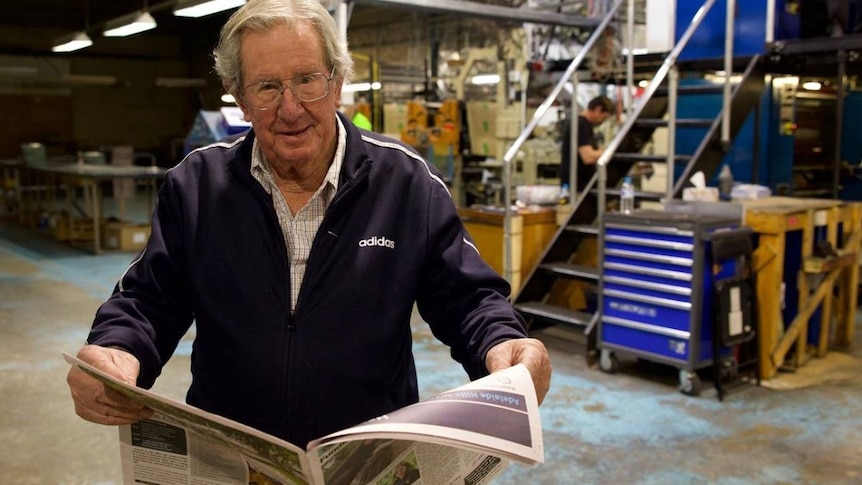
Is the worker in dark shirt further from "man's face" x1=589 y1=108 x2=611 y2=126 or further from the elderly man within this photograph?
the elderly man

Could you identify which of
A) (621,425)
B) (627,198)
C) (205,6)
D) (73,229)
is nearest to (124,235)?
(73,229)

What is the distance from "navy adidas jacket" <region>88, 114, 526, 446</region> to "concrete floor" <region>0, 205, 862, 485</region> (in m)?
1.98

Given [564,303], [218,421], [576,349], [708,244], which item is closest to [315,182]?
[218,421]

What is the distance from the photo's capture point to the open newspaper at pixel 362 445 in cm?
103

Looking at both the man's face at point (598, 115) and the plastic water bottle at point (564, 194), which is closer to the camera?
the plastic water bottle at point (564, 194)

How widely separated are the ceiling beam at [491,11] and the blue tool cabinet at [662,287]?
2418 millimetres

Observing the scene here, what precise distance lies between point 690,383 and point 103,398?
3598 millimetres

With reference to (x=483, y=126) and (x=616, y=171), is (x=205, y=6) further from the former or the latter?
(x=616, y=171)

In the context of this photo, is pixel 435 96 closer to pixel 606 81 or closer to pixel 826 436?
pixel 606 81

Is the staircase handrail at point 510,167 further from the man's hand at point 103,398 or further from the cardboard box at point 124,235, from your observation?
the cardboard box at point 124,235

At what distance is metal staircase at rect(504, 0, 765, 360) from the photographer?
5012 millimetres

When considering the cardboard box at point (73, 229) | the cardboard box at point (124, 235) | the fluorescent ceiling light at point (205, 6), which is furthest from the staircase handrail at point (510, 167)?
the cardboard box at point (73, 229)

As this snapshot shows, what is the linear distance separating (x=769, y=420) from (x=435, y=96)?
27.2ft

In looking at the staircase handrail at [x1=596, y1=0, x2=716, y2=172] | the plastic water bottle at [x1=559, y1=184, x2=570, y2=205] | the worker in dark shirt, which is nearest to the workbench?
the plastic water bottle at [x1=559, y1=184, x2=570, y2=205]
